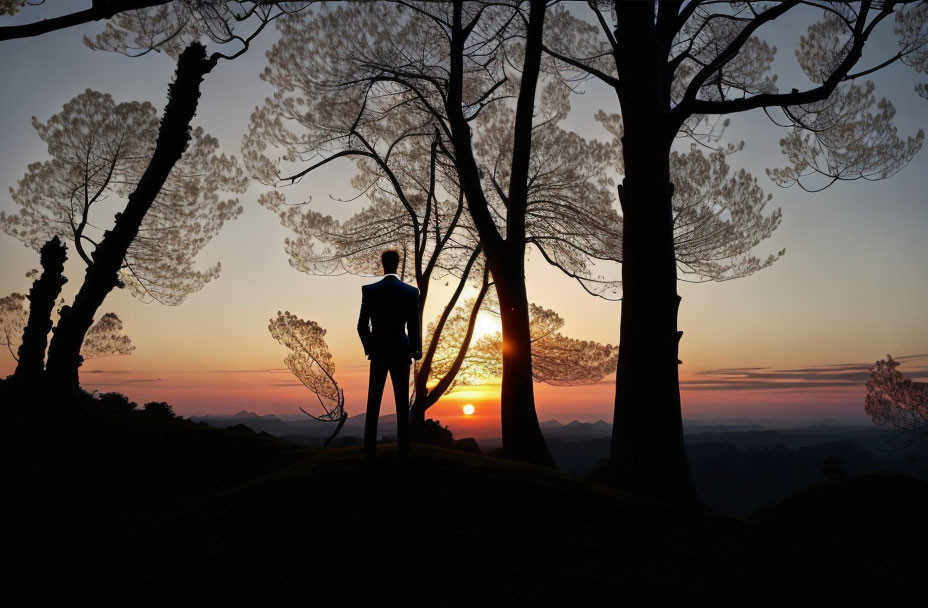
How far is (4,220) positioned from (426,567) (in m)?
20.7

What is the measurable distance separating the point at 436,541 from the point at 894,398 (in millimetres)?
26559

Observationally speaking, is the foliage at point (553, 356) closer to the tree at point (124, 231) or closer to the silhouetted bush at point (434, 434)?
the silhouetted bush at point (434, 434)

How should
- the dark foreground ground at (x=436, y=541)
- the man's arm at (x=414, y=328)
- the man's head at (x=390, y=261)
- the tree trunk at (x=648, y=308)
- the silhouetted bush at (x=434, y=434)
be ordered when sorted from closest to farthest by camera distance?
1. the dark foreground ground at (x=436, y=541)
2. the man's arm at (x=414, y=328)
3. the man's head at (x=390, y=261)
4. the tree trunk at (x=648, y=308)
5. the silhouetted bush at (x=434, y=434)

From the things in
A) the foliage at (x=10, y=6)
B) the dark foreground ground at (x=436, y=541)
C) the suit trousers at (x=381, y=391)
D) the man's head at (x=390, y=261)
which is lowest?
the dark foreground ground at (x=436, y=541)

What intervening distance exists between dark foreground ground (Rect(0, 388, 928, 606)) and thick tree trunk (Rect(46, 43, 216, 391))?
0.54m

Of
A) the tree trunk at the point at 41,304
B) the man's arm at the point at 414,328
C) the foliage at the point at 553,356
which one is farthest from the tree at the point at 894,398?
the tree trunk at the point at 41,304

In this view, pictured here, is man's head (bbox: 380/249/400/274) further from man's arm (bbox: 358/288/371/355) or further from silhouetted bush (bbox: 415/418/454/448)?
silhouetted bush (bbox: 415/418/454/448)

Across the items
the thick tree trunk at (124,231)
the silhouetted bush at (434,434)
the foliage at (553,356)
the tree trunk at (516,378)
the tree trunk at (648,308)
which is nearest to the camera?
the thick tree trunk at (124,231)

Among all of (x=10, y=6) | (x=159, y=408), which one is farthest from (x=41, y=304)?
(x=10, y=6)

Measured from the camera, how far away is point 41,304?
1780 centimetres

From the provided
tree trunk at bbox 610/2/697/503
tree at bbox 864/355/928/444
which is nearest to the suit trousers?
tree trunk at bbox 610/2/697/503

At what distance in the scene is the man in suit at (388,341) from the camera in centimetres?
727

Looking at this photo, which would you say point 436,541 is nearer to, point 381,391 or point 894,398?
point 381,391

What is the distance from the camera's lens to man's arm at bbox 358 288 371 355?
7289 mm
